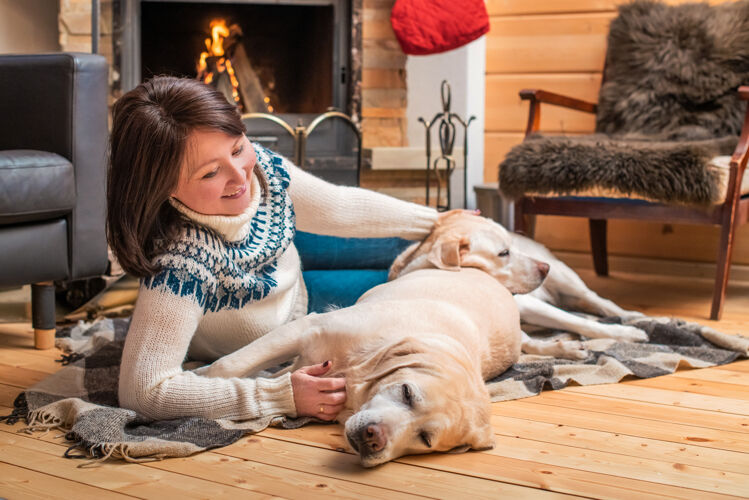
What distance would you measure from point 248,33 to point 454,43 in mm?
912

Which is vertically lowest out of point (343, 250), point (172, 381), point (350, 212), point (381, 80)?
point (172, 381)

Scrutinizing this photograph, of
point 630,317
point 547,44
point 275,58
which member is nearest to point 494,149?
point 547,44

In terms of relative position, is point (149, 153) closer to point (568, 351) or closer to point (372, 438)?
point (372, 438)

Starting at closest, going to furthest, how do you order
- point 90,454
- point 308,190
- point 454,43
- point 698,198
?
point 90,454
point 308,190
point 698,198
point 454,43

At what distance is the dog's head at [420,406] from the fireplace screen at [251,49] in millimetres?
2429

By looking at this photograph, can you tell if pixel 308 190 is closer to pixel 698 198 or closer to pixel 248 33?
pixel 698 198

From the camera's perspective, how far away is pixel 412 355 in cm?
142

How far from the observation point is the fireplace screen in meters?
3.62

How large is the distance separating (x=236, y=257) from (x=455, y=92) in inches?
88.2

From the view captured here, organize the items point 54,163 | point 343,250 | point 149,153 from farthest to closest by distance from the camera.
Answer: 1. point 343,250
2. point 54,163
3. point 149,153

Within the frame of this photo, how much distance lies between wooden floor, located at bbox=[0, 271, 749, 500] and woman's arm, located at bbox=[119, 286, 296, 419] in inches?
2.8

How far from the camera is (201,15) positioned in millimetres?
3670

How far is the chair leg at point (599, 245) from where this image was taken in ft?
11.6

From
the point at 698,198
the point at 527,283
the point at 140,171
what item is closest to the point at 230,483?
the point at 140,171
